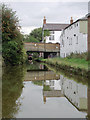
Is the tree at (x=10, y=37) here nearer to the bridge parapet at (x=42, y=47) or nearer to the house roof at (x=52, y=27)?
the bridge parapet at (x=42, y=47)

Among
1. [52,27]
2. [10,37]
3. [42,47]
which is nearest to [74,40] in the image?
[10,37]

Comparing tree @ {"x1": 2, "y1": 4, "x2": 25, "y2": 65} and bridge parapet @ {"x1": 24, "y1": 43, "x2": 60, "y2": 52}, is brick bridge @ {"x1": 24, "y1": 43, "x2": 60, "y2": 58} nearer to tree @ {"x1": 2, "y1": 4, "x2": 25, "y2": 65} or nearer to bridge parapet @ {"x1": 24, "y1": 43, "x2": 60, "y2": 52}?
bridge parapet @ {"x1": 24, "y1": 43, "x2": 60, "y2": 52}

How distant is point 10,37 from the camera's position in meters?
35.8

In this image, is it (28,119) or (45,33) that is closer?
(28,119)

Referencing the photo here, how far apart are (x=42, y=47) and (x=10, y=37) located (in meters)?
22.8

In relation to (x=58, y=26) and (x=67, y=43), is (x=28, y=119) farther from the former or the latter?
(x=58, y=26)

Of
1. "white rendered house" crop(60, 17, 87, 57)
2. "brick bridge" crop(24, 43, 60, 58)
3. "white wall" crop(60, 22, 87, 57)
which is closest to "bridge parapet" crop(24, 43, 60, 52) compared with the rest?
"brick bridge" crop(24, 43, 60, 58)

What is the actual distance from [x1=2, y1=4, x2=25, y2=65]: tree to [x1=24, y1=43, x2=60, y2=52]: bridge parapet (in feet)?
63.9

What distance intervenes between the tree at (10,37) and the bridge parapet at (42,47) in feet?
63.9

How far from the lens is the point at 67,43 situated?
153 feet

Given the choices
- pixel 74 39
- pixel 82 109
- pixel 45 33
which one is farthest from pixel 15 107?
pixel 45 33

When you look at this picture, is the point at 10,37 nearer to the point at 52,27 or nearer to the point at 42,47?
the point at 42,47

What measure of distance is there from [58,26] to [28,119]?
79372mm

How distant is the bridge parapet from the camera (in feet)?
187
